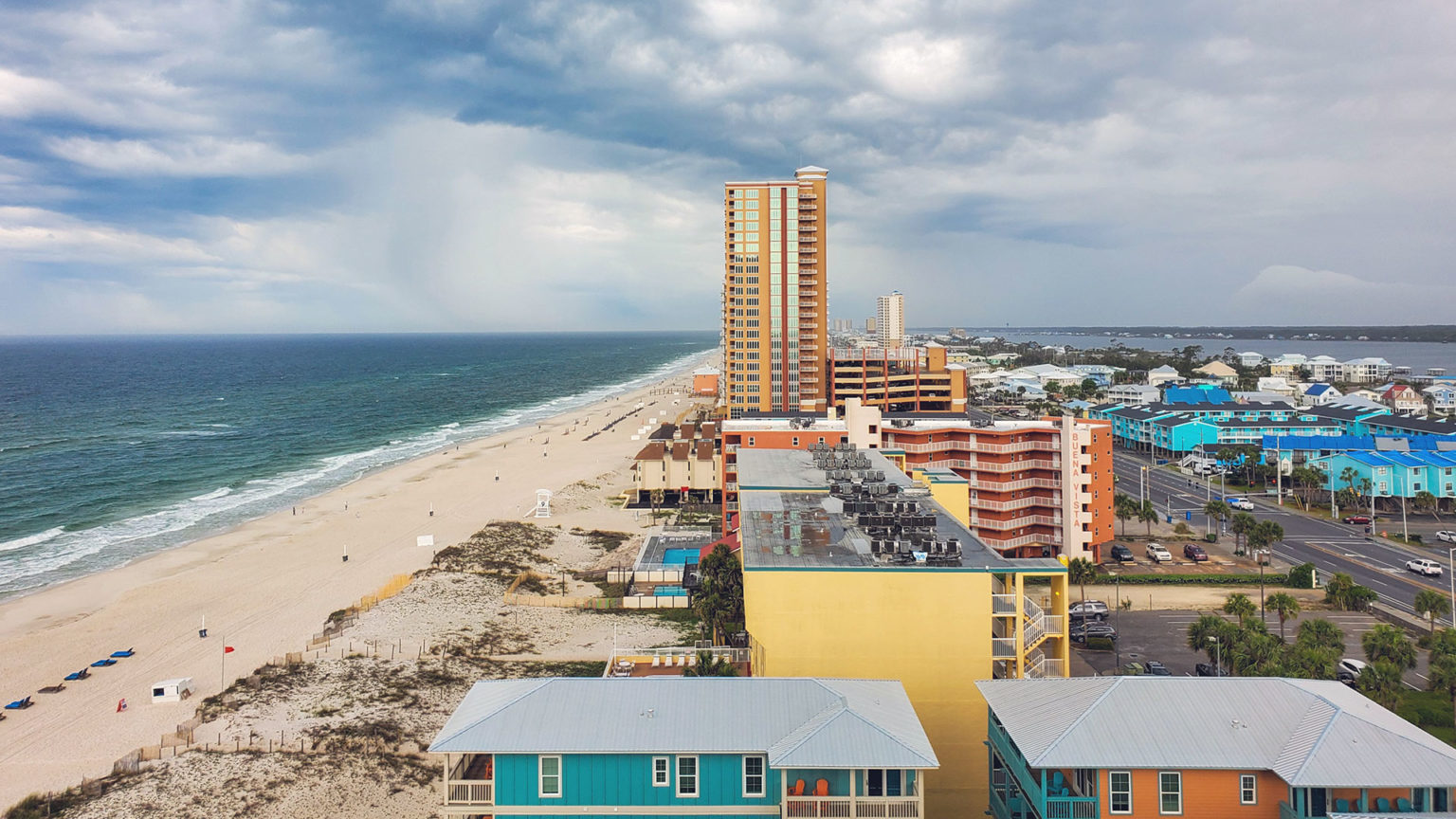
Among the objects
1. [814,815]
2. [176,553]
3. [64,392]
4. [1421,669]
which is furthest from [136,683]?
[64,392]

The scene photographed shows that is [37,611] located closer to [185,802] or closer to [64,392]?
[185,802]

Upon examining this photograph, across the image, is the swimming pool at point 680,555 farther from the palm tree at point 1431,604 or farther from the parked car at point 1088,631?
the palm tree at point 1431,604

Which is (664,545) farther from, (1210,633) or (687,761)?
(687,761)

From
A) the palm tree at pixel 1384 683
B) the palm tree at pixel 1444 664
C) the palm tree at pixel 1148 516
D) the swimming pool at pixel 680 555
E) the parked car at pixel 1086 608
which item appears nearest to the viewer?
the palm tree at pixel 1384 683

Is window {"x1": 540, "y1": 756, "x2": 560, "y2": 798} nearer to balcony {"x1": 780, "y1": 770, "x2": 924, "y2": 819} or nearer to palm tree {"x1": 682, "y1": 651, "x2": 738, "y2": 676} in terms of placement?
balcony {"x1": 780, "y1": 770, "x2": 924, "y2": 819}

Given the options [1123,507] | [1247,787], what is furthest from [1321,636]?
[1123,507]

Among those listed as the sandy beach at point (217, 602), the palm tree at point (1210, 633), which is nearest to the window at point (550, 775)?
the sandy beach at point (217, 602)
